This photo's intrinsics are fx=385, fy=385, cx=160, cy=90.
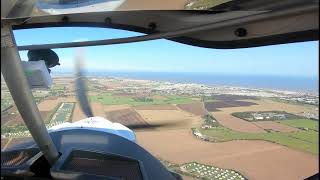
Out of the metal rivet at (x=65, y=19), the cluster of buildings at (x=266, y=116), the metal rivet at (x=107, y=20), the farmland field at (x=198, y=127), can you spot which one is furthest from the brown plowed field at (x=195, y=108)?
the metal rivet at (x=65, y=19)

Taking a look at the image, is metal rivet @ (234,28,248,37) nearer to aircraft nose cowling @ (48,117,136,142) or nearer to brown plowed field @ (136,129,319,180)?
brown plowed field @ (136,129,319,180)

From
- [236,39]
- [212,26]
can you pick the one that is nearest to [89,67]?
[236,39]

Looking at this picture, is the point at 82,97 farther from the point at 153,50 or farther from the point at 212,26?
the point at 212,26

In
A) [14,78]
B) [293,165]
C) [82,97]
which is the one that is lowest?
[293,165]

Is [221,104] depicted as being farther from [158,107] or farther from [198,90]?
[158,107]

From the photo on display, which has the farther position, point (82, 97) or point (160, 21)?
point (82, 97)

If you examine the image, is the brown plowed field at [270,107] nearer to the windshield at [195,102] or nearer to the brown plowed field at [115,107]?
the windshield at [195,102]

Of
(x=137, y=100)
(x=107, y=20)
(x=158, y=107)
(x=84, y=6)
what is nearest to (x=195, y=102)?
(x=158, y=107)
